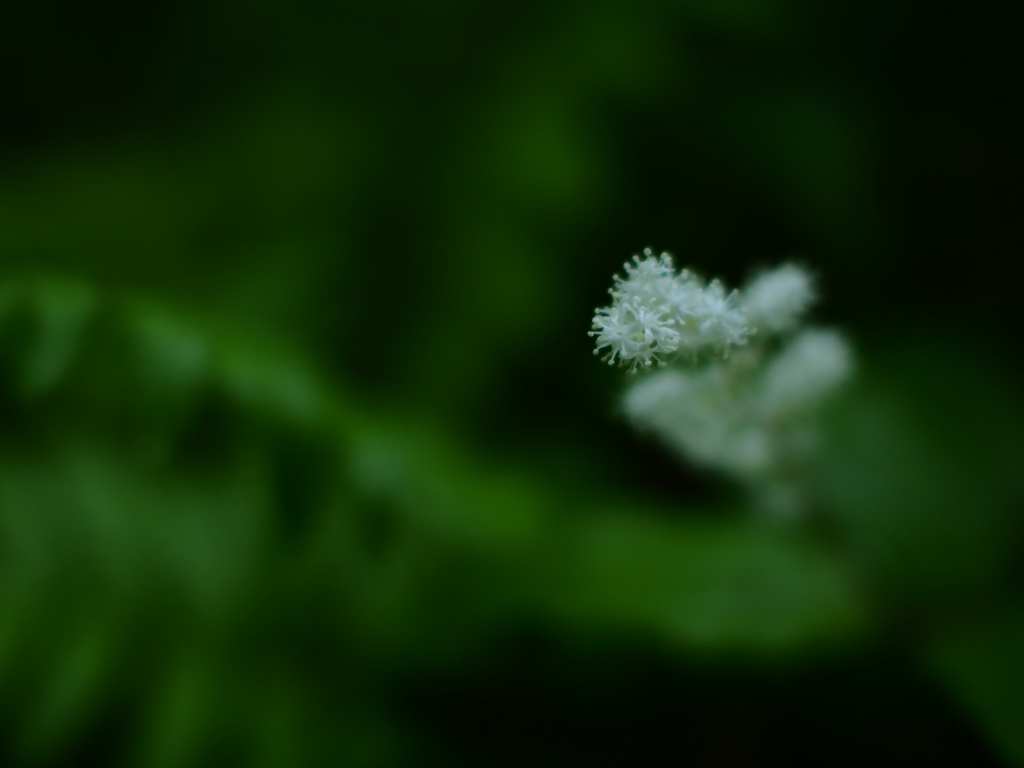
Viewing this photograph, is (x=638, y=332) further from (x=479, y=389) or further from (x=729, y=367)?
(x=479, y=389)

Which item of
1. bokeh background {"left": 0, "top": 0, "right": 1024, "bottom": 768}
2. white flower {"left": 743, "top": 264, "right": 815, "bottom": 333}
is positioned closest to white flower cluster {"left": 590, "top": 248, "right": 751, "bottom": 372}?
white flower {"left": 743, "top": 264, "right": 815, "bottom": 333}

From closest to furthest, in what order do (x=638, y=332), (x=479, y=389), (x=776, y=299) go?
(x=638, y=332) → (x=776, y=299) → (x=479, y=389)

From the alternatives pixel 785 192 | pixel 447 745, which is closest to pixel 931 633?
pixel 447 745

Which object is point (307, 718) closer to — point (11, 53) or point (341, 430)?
point (341, 430)

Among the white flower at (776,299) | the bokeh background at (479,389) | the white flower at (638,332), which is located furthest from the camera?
the bokeh background at (479,389)

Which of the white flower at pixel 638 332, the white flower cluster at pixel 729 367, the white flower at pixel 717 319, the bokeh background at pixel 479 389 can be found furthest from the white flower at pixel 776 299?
the bokeh background at pixel 479 389

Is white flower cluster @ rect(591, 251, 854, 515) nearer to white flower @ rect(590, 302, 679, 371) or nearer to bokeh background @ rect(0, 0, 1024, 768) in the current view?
white flower @ rect(590, 302, 679, 371)

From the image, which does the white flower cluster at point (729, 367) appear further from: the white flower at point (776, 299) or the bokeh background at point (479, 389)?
the bokeh background at point (479, 389)

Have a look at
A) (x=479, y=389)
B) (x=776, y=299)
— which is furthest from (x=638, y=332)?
(x=479, y=389)
